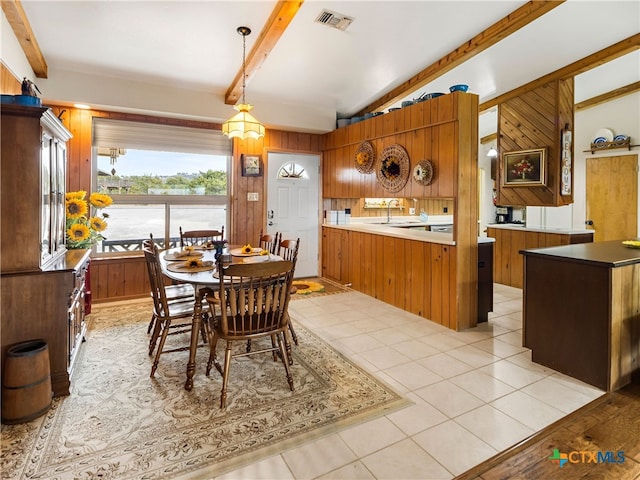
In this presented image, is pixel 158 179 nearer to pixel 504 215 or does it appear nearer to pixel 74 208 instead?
pixel 74 208

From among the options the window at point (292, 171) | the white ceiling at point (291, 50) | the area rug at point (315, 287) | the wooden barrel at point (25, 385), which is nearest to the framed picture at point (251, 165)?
the window at point (292, 171)

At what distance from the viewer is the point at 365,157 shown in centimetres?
495

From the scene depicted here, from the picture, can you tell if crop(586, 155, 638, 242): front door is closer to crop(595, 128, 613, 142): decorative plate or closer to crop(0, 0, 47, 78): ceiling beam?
crop(595, 128, 613, 142): decorative plate

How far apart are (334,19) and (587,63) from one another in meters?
3.23

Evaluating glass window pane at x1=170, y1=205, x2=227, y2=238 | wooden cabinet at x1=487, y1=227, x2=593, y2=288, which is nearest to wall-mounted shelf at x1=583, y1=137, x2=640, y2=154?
wooden cabinet at x1=487, y1=227, x2=593, y2=288

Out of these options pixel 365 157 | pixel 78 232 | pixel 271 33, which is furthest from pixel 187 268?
pixel 365 157

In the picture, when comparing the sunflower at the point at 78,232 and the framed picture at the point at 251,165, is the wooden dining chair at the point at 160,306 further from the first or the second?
the framed picture at the point at 251,165

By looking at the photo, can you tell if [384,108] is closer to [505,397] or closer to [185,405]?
[505,397]

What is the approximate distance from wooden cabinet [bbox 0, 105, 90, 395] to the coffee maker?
802 centimetres

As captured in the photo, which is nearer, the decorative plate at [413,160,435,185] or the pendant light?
the pendant light

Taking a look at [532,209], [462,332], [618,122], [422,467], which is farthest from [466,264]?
[618,122]

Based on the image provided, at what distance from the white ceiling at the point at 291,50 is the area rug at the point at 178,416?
291 centimetres

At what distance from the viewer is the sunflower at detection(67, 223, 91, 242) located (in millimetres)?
3176

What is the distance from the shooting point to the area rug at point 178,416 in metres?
1.71
